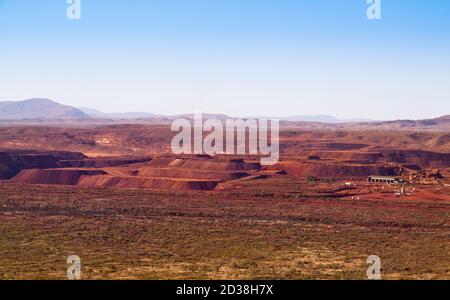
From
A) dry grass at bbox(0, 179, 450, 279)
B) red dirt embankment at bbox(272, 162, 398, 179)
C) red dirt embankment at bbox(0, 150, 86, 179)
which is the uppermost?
red dirt embankment at bbox(0, 150, 86, 179)

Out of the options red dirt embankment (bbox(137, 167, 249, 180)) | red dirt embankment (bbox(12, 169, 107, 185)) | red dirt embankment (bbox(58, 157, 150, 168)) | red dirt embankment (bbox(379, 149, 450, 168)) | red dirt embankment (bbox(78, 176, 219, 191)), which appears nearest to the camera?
red dirt embankment (bbox(78, 176, 219, 191))

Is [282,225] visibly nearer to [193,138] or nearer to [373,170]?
[373,170]

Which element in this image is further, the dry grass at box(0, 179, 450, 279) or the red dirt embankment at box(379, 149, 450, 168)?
the red dirt embankment at box(379, 149, 450, 168)

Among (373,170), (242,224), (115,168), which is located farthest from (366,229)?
(115,168)

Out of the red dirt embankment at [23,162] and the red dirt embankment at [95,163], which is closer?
the red dirt embankment at [23,162]

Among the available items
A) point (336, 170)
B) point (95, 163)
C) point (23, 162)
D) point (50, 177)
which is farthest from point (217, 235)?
point (95, 163)

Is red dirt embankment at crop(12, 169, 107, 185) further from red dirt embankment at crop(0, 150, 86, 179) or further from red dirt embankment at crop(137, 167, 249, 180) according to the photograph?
red dirt embankment at crop(137, 167, 249, 180)

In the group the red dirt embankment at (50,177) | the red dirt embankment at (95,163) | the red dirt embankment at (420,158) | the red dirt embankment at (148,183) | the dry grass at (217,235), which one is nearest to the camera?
the dry grass at (217,235)

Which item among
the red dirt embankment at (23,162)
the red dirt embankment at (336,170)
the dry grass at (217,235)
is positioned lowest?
the red dirt embankment at (336,170)

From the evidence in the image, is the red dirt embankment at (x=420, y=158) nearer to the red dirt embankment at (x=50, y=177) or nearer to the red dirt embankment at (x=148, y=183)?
the red dirt embankment at (x=148, y=183)

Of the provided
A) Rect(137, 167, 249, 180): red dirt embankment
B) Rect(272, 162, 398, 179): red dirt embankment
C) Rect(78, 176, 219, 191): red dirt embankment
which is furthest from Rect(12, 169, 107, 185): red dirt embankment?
Rect(272, 162, 398, 179): red dirt embankment

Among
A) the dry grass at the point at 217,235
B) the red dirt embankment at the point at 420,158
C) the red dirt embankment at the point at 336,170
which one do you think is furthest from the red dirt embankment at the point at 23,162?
the red dirt embankment at the point at 420,158
